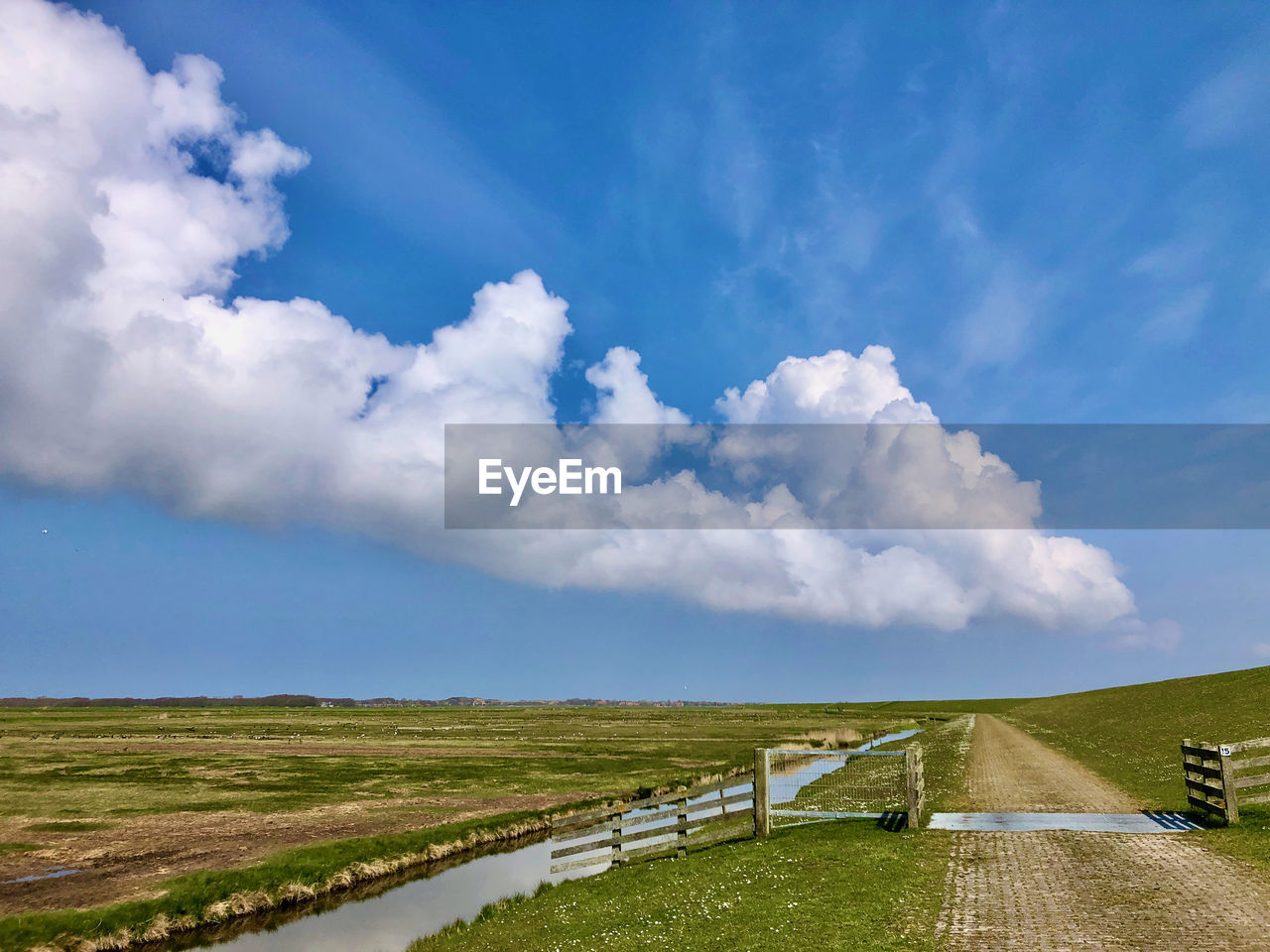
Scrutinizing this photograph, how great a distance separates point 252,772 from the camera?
5481cm

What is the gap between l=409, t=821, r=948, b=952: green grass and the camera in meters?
12.8

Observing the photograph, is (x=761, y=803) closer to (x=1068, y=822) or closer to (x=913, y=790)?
(x=913, y=790)

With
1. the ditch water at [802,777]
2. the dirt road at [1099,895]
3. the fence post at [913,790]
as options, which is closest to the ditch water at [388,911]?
the fence post at [913,790]

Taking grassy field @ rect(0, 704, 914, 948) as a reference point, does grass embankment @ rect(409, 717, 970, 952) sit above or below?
above

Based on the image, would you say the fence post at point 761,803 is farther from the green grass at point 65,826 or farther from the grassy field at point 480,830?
the green grass at point 65,826

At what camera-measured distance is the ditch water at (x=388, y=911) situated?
20.9 m

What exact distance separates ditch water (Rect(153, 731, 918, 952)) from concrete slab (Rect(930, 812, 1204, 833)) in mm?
8702

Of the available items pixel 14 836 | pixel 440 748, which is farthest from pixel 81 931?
pixel 440 748

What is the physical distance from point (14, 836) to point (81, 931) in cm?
1665

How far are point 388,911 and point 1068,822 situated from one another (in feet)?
70.1

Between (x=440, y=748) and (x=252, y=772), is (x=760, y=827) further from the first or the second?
(x=440, y=748)

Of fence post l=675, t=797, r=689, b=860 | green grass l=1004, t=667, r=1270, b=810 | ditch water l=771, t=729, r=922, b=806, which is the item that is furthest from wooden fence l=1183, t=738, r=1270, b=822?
fence post l=675, t=797, r=689, b=860

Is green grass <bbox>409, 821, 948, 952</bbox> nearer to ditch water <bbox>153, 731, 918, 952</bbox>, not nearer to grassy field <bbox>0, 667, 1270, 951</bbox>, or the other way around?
grassy field <bbox>0, 667, 1270, 951</bbox>

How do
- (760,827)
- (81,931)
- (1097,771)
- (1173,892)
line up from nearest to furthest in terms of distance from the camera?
(1173,892) < (81,931) < (760,827) < (1097,771)
